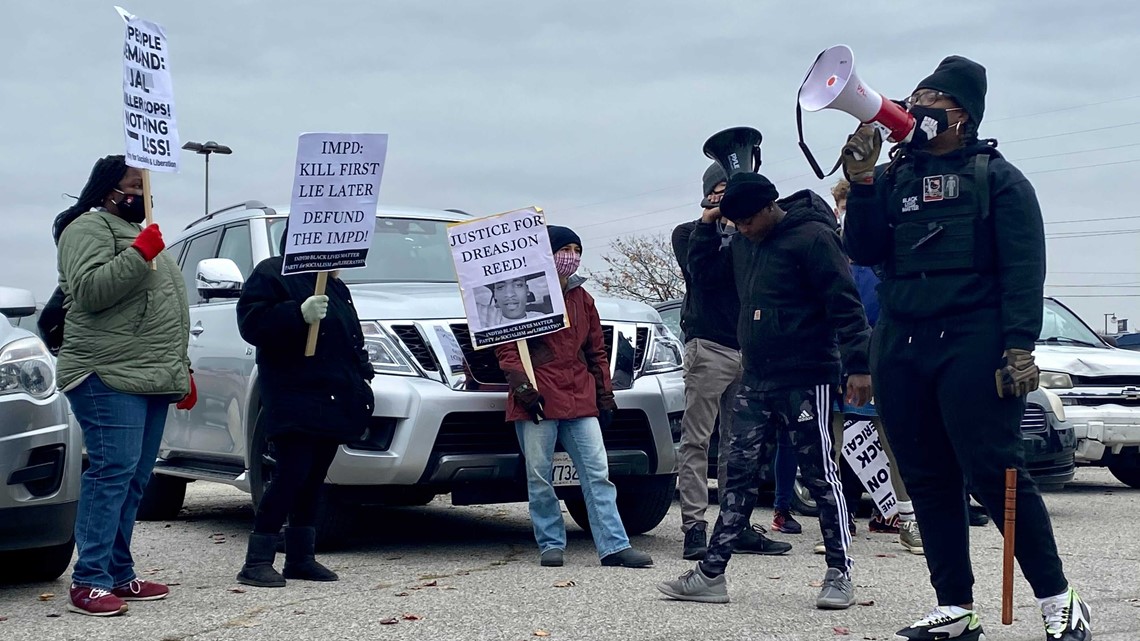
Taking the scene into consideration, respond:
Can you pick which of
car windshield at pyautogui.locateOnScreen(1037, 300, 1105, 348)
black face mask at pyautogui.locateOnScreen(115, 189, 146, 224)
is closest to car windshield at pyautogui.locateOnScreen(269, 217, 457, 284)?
black face mask at pyautogui.locateOnScreen(115, 189, 146, 224)

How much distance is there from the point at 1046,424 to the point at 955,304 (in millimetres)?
5761

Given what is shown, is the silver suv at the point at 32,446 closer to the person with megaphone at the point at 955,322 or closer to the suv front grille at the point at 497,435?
the suv front grille at the point at 497,435

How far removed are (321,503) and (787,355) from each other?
8.72 ft

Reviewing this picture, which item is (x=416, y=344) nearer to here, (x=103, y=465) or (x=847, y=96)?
(x=103, y=465)

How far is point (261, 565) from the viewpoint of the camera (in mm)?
6555

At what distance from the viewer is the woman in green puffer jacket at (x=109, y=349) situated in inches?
229

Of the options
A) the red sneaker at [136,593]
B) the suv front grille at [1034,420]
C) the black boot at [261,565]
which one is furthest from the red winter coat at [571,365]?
the suv front grille at [1034,420]

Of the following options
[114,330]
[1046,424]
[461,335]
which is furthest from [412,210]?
[1046,424]

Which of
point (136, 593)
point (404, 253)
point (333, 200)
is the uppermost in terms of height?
point (333, 200)

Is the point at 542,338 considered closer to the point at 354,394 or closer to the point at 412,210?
the point at 354,394

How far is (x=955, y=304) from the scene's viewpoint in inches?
191

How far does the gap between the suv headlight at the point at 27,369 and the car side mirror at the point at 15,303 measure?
12cm

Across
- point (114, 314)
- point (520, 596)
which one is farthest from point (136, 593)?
point (520, 596)

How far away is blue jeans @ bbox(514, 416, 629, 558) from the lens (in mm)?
7176
